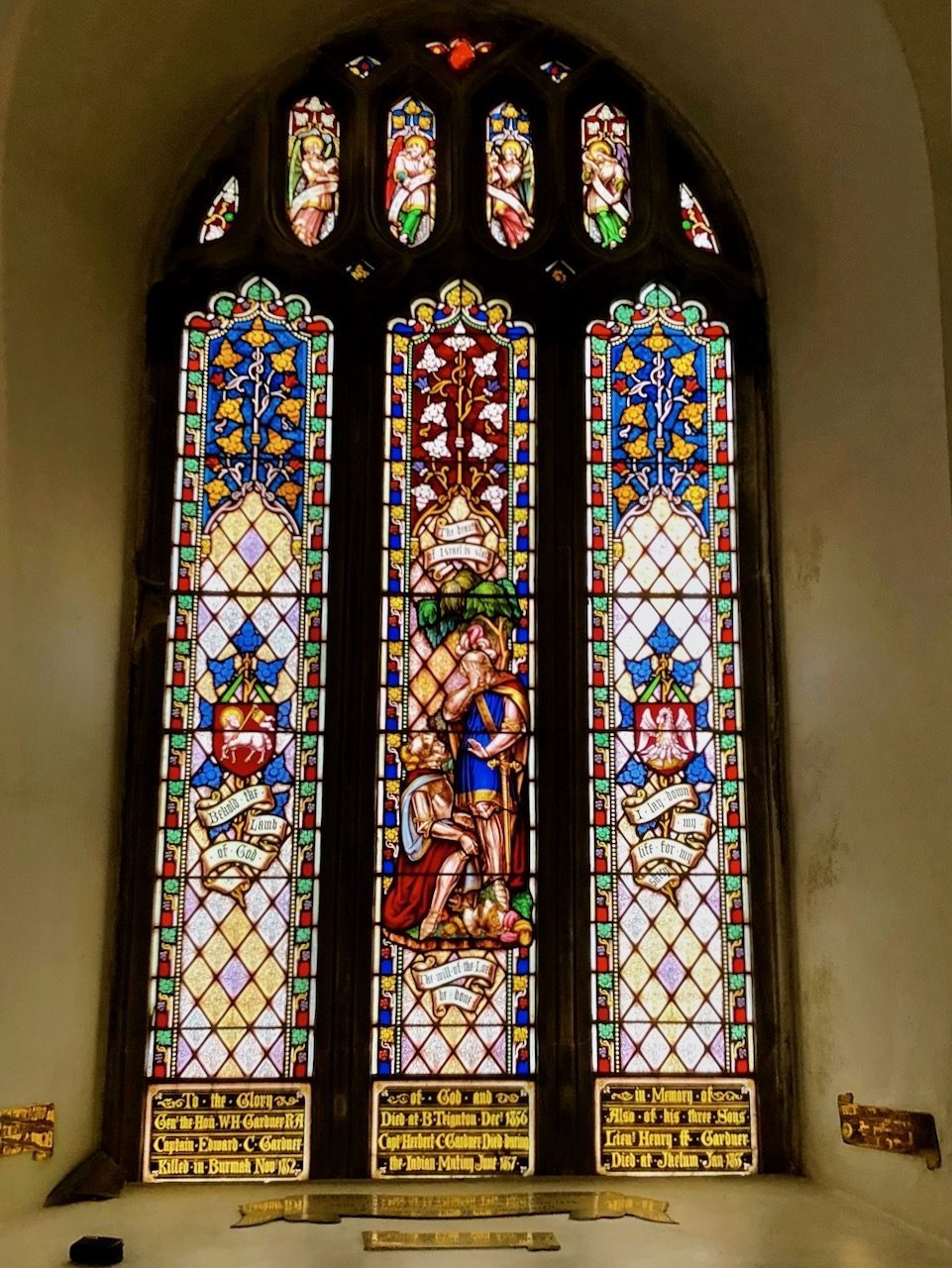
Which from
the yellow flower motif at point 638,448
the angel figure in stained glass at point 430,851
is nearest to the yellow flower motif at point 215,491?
the angel figure in stained glass at point 430,851

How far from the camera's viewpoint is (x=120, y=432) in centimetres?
500

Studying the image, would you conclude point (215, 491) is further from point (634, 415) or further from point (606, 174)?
point (606, 174)

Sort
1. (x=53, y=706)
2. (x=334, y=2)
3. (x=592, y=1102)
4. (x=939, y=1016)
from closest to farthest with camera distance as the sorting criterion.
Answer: (x=939, y=1016) → (x=53, y=706) → (x=592, y=1102) → (x=334, y=2)

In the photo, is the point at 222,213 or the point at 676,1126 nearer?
the point at 676,1126

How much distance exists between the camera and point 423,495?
17.0ft

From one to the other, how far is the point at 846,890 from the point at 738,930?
0.51m

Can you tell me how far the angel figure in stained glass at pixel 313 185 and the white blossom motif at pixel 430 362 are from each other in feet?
1.82

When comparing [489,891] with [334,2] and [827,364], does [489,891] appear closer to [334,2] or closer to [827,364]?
[827,364]

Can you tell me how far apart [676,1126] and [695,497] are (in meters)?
1.96

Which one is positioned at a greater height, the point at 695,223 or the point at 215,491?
the point at 695,223

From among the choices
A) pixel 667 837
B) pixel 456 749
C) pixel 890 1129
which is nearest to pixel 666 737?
pixel 667 837

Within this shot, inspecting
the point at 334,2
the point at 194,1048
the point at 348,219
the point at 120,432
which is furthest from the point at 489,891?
the point at 334,2

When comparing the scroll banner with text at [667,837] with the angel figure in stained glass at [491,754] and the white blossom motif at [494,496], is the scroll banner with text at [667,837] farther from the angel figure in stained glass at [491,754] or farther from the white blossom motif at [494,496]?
the white blossom motif at [494,496]

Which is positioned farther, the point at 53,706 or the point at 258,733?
the point at 258,733
